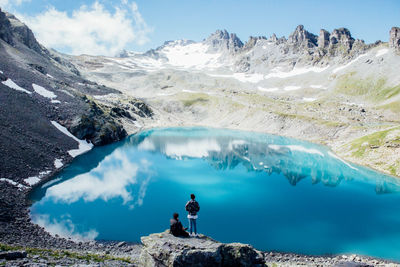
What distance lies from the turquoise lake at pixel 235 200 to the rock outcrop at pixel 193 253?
13205mm

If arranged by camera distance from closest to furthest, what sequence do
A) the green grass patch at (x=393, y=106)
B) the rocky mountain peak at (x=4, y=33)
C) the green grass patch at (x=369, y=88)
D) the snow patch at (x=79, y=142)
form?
the snow patch at (x=79, y=142), the rocky mountain peak at (x=4, y=33), the green grass patch at (x=393, y=106), the green grass patch at (x=369, y=88)

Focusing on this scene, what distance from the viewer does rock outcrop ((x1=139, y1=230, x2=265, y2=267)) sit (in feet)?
44.2

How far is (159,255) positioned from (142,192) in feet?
91.6

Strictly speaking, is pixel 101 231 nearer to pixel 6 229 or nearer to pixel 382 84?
pixel 6 229

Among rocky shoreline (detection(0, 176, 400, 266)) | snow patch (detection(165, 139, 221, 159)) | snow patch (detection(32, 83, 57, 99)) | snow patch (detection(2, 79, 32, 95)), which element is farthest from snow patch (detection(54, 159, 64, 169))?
snow patch (detection(32, 83, 57, 99))

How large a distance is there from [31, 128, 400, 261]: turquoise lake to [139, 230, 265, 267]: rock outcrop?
43.3 feet

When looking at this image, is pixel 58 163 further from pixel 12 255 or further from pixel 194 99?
pixel 194 99

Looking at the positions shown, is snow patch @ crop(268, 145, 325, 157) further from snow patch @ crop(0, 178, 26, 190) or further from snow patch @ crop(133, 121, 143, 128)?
snow patch @ crop(0, 178, 26, 190)

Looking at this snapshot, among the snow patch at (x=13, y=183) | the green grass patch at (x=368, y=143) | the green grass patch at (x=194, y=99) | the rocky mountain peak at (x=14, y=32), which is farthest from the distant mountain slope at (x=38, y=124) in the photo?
the green grass patch at (x=368, y=143)

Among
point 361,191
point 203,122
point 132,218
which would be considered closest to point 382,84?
point 203,122

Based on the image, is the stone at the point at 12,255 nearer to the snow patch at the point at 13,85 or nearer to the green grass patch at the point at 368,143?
the snow patch at the point at 13,85

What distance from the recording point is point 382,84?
572 feet

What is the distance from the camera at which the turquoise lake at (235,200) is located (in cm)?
2888

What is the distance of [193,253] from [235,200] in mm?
25742
